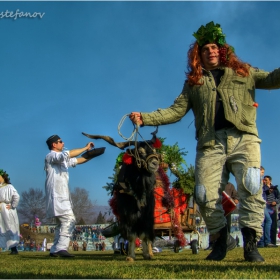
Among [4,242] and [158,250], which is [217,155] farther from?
[4,242]

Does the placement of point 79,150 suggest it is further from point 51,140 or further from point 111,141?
point 111,141

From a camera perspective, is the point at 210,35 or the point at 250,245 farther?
the point at 210,35

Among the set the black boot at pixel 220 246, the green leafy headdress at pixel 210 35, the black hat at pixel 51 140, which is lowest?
the black boot at pixel 220 246

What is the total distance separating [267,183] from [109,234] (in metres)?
6.23

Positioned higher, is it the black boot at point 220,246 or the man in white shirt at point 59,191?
the man in white shirt at point 59,191

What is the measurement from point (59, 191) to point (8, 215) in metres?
3.74

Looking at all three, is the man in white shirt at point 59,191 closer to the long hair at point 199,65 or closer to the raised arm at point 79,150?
the raised arm at point 79,150

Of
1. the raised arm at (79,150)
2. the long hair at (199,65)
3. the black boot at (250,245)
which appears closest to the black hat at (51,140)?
the raised arm at (79,150)

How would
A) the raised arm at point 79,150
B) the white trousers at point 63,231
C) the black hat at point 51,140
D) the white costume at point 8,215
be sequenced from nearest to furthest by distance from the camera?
the raised arm at point 79,150
the white trousers at point 63,231
the black hat at point 51,140
the white costume at point 8,215

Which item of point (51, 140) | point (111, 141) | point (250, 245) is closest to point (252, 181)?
point (250, 245)

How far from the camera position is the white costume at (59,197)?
7.91m

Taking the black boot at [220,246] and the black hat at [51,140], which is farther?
the black hat at [51,140]

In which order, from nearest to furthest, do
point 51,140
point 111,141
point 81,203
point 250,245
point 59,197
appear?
point 250,245 < point 111,141 < point 59,197 < point 51,140 < point 81,203

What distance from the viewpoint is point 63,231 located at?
313 inches
